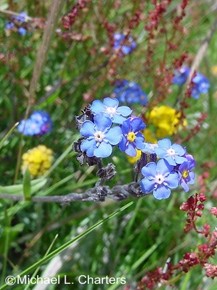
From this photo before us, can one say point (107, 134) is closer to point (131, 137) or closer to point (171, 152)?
point (131, 137)

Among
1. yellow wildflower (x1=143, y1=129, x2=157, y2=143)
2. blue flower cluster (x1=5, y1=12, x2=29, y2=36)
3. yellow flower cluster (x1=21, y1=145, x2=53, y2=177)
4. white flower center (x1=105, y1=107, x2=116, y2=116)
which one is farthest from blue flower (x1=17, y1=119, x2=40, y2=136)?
white flower center (x1=105, y1=107, x2=116, y2=116)

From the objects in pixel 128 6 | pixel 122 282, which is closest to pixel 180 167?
pixel 122 282

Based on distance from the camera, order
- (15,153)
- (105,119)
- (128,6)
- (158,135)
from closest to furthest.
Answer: (105,119)
(15,153)
(158,135)
(128,6)

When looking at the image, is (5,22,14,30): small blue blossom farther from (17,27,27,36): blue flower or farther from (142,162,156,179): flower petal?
(142,162,156,179): flower petal

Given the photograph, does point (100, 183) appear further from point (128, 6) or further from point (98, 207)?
point (128, 6)

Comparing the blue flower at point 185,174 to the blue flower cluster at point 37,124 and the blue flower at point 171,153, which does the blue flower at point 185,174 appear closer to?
the blue flower at point 171,153

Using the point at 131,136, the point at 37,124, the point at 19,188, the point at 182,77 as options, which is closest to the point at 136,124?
the point at 131,136
